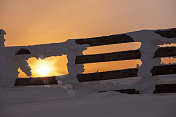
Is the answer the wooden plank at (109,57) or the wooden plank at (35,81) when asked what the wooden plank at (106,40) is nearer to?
the wooden plank at (109,57)

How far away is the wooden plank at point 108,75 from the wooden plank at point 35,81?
713mm

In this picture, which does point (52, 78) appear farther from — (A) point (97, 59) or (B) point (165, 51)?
(B) point (165, 51)

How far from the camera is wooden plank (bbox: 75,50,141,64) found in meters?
3.37

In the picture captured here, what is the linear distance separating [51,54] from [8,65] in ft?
4.01

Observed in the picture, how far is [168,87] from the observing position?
3205 millimetres

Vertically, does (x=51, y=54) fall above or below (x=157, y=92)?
above

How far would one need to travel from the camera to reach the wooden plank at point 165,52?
10.6 ft

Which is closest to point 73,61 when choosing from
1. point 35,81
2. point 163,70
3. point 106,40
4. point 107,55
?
point 107,55

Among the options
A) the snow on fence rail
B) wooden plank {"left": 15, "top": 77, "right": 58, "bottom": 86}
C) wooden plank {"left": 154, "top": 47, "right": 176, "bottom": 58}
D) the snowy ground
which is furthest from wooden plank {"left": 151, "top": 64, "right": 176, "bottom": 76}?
wooden plank {"left": 15, "top": 77, "right": 58, "bottom": 86}

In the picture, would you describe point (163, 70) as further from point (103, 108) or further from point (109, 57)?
point (103, 108)

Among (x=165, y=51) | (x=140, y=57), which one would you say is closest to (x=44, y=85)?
(x=140, y=57)

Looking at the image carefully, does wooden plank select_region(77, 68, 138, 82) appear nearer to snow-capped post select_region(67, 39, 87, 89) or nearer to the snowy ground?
snow-capped post select_region(67, 39, 87, 89)

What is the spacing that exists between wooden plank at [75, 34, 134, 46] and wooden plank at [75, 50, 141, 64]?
26 cm

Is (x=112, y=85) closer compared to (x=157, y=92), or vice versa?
(x=157, y=92)
